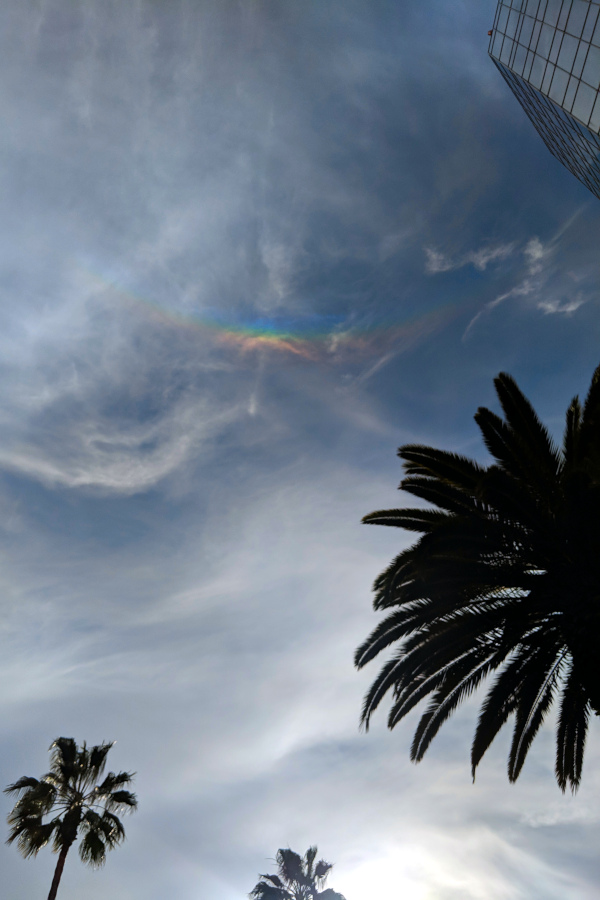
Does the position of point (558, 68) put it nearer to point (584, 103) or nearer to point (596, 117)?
point (584, 103)

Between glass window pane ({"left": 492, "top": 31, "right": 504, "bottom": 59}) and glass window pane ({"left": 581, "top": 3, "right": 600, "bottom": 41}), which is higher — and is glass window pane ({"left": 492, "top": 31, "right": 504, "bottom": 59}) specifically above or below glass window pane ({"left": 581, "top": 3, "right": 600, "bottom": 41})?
above

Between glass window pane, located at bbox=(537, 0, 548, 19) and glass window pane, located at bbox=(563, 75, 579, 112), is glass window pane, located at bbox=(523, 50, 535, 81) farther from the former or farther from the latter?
glass window pane, located at bbox=(563, 75, 579, 112)

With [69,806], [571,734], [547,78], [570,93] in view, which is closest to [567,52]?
[570,93]

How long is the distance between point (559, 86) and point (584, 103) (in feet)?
10.2

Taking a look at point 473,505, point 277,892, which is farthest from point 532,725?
point 277,892

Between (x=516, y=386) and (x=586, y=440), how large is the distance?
1829mm

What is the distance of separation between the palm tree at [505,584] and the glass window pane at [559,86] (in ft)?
69.8

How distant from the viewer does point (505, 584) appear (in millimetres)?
10422

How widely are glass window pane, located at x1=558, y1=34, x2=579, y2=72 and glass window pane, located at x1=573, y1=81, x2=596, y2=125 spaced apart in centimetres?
183

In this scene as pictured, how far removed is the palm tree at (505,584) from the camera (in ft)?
31.5

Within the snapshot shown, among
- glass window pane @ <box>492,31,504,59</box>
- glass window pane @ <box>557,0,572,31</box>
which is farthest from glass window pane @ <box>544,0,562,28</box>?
glass window pane @ <box>492,31,504,59</box>

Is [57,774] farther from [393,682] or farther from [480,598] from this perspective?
[480,598]

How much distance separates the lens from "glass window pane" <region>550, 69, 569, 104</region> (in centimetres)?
2323

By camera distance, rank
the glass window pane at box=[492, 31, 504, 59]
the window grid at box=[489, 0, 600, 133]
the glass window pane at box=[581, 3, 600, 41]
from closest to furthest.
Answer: the glass window pane at box=[581, 3, 600, 41]
the window grid at box=[489, 0, 600, 133]
the glass window pane at box=[492, 31, 504, 59]
